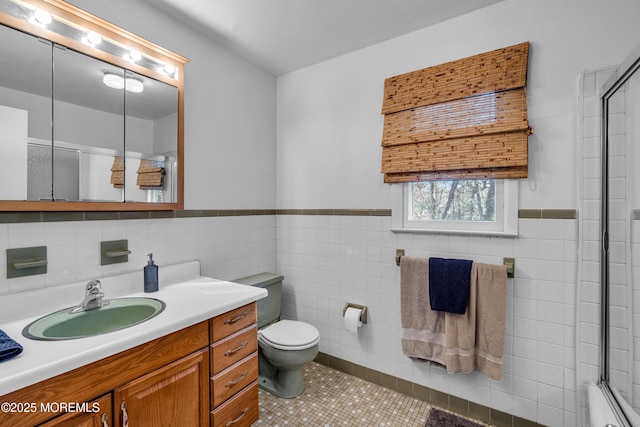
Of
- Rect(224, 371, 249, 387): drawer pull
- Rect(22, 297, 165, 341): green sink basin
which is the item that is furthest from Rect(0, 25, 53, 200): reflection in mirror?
Rect(224, 371, 249, 387): drawer pull

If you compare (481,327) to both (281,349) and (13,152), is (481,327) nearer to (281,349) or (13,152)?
(281,349)

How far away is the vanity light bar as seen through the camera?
1.31 metres

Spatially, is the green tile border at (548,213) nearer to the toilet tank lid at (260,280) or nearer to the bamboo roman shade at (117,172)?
the toilet tank lid at (260,280)

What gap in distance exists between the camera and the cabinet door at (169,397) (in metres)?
1.14

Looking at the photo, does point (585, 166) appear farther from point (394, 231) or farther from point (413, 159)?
point (394, 231)

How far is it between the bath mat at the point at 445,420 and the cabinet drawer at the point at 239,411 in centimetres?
104

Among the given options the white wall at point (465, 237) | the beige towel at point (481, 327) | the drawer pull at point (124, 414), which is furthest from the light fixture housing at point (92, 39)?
the beige towel at point (481, 327)

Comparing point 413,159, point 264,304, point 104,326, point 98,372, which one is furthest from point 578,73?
point 104,326

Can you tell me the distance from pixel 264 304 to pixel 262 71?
6.33ft

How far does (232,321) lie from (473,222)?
1540 millimetres

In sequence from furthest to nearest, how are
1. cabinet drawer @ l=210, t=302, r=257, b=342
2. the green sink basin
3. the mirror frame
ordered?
cabinet drawer @ l=210, t=302, r=257, b=342, the mirror frame, the green sink basin

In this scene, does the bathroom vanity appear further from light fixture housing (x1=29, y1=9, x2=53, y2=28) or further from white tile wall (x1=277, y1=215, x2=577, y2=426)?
light fixture housing (x1=29, y1=9, x2=53, y2=28)

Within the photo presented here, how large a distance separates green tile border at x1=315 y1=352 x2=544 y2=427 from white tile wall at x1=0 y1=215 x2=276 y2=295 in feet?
3.31

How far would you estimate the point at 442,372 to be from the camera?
6.54ft
